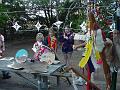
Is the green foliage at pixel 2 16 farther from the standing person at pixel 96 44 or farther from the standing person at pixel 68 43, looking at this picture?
the standing person at pixel 96 44

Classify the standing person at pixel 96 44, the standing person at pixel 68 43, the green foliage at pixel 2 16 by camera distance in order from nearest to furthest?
the standing person at pixel 96 44 → the standing person at pixel 68 43 → the green foliage at pixel 2 16

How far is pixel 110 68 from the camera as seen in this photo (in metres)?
4.09

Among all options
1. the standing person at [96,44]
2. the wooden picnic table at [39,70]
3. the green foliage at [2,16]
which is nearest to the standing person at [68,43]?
the wooden picnic table at [39,70]

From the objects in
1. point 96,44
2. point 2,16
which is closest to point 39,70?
point 96,44

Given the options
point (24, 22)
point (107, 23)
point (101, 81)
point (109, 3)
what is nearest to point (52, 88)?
point (101, 81)

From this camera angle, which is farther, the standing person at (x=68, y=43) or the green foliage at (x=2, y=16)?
the green foliage at (x=2, y=16)

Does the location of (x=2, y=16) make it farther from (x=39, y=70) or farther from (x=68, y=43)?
(x=39, y=70)

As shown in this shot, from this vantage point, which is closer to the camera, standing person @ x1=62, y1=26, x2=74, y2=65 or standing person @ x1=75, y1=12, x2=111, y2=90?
standing person @ x1=75, y1=12, x2=111, y2=90

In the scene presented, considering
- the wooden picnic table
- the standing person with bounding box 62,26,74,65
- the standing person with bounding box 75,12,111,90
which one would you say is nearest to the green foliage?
the standing person with bounding box 62,26,74,65

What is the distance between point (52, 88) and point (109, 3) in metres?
3.51

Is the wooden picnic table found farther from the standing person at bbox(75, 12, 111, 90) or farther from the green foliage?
the green foliage

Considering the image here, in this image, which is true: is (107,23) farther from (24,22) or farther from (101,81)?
(24,22)

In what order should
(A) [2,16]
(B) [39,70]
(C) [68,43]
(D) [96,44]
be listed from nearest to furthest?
(D) [96,44], (B) [39,70], (C) [68,43], (A) [2,16]

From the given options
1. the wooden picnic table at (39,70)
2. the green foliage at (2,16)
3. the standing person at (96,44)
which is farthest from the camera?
the green foliage at (2,16)
